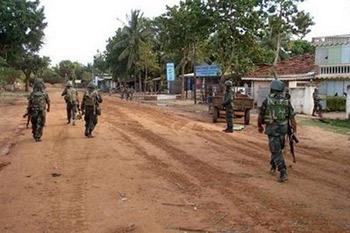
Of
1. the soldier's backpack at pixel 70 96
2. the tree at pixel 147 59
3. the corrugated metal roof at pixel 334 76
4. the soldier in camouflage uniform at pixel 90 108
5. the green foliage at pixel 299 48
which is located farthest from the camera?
the tree at pixel 147 59

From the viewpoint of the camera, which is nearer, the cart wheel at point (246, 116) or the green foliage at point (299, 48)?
the cart wheel at point (246, 116)

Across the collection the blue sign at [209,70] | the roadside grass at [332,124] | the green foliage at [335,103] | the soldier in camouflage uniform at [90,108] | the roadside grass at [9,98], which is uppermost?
the blue sign at [209,70]

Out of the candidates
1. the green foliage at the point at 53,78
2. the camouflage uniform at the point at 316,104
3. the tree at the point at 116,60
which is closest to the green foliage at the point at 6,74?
the tree at the point at 116,60

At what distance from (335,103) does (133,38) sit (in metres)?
39.5

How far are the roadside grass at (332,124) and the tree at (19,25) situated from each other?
85.6ft

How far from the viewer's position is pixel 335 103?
3516cm

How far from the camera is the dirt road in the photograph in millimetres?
7469

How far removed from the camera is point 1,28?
148 ft

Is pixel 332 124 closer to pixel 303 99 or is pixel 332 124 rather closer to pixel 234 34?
pixel 303 99

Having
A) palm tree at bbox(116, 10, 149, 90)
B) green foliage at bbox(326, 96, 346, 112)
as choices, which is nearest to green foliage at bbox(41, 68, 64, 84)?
palm tree at bbox(116, 10, 149, 90)

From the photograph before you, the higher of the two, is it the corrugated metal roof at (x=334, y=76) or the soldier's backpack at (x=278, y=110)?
the corrugated metal roof at (x=334, y=76)

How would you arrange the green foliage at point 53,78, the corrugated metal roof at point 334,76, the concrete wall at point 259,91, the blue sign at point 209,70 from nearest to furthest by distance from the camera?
the corrugated metal roof at point 334,76 < the concrete wall at point 259,91 < the blue sign at point 209,70 < the green foliage at point 53,78

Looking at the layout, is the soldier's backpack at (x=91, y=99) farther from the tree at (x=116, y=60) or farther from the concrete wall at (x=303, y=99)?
the tree at (x=116, y=60)

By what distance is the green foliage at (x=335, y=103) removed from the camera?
3497 cm
